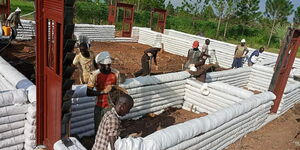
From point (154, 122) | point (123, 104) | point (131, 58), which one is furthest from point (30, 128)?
point (131, 58)

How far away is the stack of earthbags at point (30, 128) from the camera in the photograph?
3.84m

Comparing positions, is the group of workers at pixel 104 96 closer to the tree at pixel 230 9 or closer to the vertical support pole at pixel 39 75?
the vertical support pole at pixel 39 75

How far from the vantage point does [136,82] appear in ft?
18.0

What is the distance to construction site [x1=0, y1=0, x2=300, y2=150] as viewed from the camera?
10.6 feet

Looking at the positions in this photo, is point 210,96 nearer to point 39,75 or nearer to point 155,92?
point 155,92

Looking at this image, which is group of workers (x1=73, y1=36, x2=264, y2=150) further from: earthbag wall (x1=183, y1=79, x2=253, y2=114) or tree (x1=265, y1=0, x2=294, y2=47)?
tree (x1=265, y1=0, x2=294, y2=47)

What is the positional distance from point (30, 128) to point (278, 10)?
77.5 feet

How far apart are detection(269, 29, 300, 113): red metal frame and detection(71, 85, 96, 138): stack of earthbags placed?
4.56 meters

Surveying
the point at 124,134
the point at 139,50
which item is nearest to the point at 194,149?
the point at 124,134

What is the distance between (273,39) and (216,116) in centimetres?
2283

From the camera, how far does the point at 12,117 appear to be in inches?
148

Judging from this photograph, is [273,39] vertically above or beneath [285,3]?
beneath

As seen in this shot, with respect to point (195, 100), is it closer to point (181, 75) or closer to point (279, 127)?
point (181, 75)

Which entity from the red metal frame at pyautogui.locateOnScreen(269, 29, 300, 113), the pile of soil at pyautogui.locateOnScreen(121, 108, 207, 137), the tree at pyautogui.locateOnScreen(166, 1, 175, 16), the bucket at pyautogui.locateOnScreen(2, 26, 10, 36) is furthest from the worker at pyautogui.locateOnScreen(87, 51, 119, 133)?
the tree at pyautogui.locateOnScreen(166, 1, 175, 16)
